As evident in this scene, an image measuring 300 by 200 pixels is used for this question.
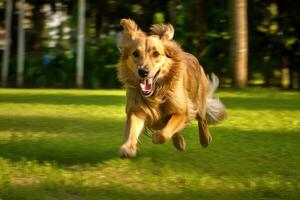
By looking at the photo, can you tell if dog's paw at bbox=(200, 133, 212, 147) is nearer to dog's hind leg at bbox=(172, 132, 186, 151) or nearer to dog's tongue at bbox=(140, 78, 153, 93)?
dog's hind leg at bbox=(172, 132, 186, 151)

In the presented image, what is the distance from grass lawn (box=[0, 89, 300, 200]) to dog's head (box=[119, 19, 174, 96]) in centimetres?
73

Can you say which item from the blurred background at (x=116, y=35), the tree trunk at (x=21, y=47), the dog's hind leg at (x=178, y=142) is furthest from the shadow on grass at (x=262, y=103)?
the tree trunk at (x=21, y=47)

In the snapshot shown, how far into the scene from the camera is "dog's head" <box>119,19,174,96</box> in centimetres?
579

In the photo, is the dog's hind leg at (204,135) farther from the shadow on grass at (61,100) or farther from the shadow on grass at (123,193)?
the shadow on grass at (61,100)

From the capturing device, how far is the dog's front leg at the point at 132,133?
5.40 metres

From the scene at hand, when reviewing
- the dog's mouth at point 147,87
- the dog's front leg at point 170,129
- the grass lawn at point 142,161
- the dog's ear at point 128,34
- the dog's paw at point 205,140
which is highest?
the dog's ear at point 128,34

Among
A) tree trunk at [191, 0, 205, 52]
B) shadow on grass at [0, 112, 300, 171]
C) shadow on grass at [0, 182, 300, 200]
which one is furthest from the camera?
tree trunk at [191, 0, 205, 52]

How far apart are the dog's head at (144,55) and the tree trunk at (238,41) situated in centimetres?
936

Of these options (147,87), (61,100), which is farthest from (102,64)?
(147,87)

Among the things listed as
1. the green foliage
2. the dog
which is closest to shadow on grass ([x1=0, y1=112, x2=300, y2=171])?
the dog

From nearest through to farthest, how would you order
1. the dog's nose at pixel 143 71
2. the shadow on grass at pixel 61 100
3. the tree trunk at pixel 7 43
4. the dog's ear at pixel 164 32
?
the dog's nose at pixel 143 71
the dog's ear at pixel 164 32
the shadow on grass at pixel 61 100
the tree trunk at pixel 7 43

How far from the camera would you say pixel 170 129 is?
5.70 meters

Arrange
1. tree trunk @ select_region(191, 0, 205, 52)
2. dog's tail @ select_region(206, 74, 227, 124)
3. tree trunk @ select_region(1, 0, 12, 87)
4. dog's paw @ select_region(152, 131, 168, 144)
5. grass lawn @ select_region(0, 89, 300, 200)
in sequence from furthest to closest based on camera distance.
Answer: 1. tree trunk @ select_region(1, 0, 12, 87)
2. tree trunk @ select_region(191, 0, 205, 52)
3. dog's tail @ select_region(206, 74, 227, 124)
4. dog's paw @ select_region(152, 131, 168, 144)
5. grass lawn @ select_region(0, 89, 300, 200)

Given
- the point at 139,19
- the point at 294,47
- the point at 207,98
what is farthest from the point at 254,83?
the point at 207,98
